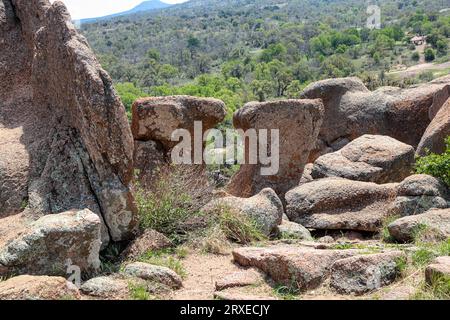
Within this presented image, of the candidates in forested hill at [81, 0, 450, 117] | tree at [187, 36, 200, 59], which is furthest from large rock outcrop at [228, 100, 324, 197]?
tree at [187, 36, 200, 59]

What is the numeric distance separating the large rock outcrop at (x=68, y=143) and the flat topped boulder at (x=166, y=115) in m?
1.52

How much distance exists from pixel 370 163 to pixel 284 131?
1.32 meters

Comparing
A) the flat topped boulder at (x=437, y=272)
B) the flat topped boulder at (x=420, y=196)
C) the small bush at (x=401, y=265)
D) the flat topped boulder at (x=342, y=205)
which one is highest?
the flat topped boulder at (x=437, y=272)

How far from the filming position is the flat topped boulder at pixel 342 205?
812 cm

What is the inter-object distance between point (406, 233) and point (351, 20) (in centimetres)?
15612

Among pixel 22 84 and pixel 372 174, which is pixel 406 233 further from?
pixel 22 84

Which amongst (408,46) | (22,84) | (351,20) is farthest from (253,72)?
(22,84)

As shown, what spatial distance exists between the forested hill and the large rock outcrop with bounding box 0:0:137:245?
3115cm

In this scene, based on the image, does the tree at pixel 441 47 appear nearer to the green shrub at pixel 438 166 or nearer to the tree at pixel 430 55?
the tree at pixel 430 55

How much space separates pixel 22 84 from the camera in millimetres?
8000

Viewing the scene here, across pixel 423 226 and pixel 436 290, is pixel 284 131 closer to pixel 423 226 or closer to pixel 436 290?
pixel 423 226

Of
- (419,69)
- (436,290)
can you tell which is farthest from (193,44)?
(436,290)

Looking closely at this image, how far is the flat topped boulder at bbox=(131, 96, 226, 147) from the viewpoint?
8609 millimetres

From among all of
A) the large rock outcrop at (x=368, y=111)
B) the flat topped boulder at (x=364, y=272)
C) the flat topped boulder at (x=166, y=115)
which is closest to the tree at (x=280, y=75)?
the large rock outcrop at (x=368, y=111)
